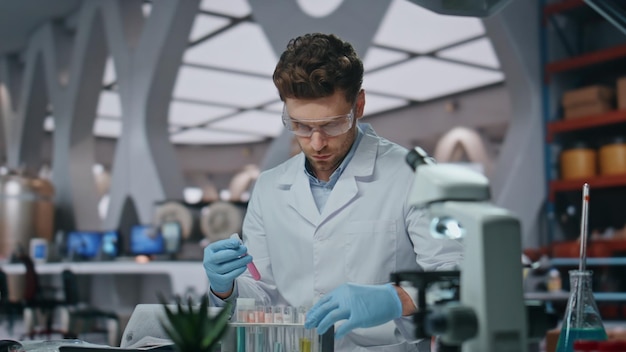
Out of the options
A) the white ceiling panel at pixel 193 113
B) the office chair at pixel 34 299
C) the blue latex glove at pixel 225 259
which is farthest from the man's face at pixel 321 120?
the white ceiling panel at pixel 193 113

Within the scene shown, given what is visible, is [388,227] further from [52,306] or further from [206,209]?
[52,306]

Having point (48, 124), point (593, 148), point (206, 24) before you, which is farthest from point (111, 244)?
point (48, 124)

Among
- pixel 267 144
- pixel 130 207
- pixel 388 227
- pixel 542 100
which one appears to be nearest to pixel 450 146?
pixel 542 100

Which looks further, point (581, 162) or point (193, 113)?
point (193, 113)

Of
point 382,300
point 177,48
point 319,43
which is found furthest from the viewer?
point 177,48

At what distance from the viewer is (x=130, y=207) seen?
7.25 meters

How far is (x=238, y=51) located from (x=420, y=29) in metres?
2.05

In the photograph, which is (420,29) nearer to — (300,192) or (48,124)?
(300,192)

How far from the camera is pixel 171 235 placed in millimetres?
5598

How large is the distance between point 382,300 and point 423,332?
0.96ft

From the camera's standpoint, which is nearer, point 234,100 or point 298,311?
point 298,311

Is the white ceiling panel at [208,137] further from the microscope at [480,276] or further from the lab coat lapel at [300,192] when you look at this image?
the microscope at [480,276]

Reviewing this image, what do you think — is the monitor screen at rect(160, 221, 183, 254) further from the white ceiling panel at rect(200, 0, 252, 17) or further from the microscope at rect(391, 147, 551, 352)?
the microscope at rect(391, 147, 551, 352)

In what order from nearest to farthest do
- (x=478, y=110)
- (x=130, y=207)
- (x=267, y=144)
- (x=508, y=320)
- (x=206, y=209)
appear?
(x=508, y=320)
(x=206, y=209)
(x=130, y=207)
(x=478, y=110)
(x=267, y=144)
